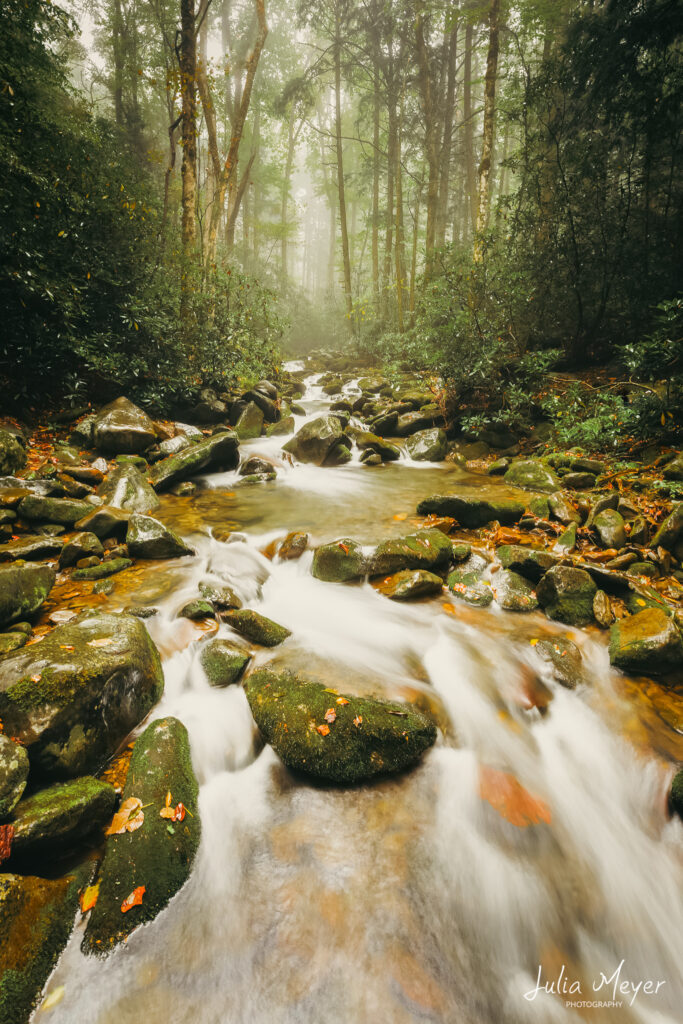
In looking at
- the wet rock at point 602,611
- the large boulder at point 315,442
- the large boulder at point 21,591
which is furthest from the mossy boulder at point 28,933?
the large boulder at point 315,442

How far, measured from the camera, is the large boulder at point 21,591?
337 cm

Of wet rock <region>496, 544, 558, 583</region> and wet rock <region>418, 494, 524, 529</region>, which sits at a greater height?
wet rock <region>418, 494, 524, 529</region>

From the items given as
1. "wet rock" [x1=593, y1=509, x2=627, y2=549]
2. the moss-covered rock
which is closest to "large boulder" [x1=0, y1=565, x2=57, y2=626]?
the moss-covered rock

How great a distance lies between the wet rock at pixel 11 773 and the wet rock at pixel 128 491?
4164 millimetres

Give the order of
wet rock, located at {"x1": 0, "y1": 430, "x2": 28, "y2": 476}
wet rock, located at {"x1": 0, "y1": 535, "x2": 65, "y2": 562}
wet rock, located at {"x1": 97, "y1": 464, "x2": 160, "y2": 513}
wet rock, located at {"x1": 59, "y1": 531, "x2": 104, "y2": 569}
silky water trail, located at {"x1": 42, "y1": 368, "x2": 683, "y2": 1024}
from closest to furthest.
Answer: silky water trail, located at {"x1": 42, "y1": 368, "x2": 683, "y2": 1024} → wet rock, located at {"x1": 0, "y1": 535, "x2": 65, "y2": 562} → wet rock, located at {"x1": 59, "y1": 531, "x2": 104, "y2": 569} → wet rock, located at {"x1": 0, "y1": 430, "x2": 28, "y2": 476} → wet rock, located at {"x1": 97, "y1": 464, "x2": 160, "y2": 513}

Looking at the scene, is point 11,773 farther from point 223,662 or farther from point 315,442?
point 315,442

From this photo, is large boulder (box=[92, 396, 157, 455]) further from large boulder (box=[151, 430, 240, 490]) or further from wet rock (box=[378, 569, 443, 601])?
wet rock (box=[378, 569, 443, 601])

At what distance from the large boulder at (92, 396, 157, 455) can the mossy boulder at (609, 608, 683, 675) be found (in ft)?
25.5

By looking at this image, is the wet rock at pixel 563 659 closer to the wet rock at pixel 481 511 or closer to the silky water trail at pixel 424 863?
the silky water trail at pixel 424 863

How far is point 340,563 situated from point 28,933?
364 centimetres

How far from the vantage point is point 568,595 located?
13.5 ft

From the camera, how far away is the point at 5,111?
646 cm

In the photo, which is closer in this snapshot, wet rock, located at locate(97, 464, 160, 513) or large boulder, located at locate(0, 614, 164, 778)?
large boulder, located at locate(0, 614, 164, 778)

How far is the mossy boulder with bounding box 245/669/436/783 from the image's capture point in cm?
275
